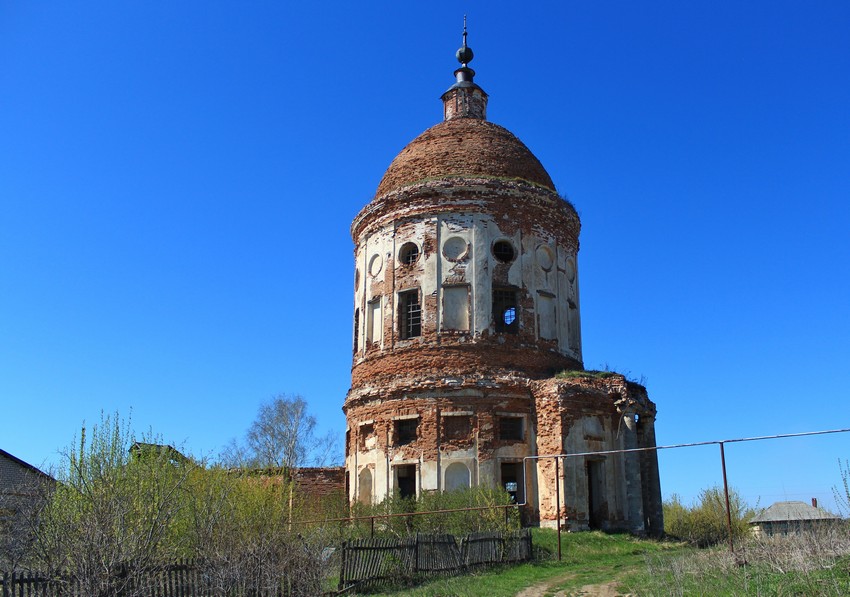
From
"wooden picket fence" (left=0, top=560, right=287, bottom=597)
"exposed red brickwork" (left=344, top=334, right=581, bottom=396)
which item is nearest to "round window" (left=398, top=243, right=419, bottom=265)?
"exposed red brickwork" (left=344, top=334, right=581, bottom=396)

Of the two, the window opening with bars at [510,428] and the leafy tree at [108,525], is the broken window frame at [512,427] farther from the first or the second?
the leafy tree at [108,525]

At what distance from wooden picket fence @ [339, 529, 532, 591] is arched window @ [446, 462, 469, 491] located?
441 cm

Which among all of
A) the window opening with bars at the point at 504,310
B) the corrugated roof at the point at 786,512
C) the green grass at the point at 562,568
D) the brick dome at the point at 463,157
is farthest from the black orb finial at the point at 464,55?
Answer: the corrugated roof at the point at 786,512

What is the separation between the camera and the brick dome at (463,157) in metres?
26.2

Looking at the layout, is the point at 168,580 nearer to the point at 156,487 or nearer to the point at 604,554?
the point at 156,487

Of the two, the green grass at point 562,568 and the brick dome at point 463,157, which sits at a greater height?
the brick dome at point 463,157

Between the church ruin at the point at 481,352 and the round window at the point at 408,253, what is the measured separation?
0.29 feet

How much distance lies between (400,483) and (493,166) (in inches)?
431

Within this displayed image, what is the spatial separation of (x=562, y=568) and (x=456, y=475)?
5.82m

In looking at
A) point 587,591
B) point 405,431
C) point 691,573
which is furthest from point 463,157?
point 691,573

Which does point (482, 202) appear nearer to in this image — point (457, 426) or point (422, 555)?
point (457, 426)

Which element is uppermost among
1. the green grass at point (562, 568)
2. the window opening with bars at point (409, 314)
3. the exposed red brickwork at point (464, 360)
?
the window opening with bars at point (409, 314)

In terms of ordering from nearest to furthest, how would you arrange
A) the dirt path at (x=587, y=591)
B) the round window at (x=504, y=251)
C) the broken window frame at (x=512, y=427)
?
the dirt path at (x=587, y=591)
the broken window frame at (x=512, y=427)
the round window at (x=504, y=251)

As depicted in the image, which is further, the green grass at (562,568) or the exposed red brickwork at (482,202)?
the exposed red brickwork at (482,202)
